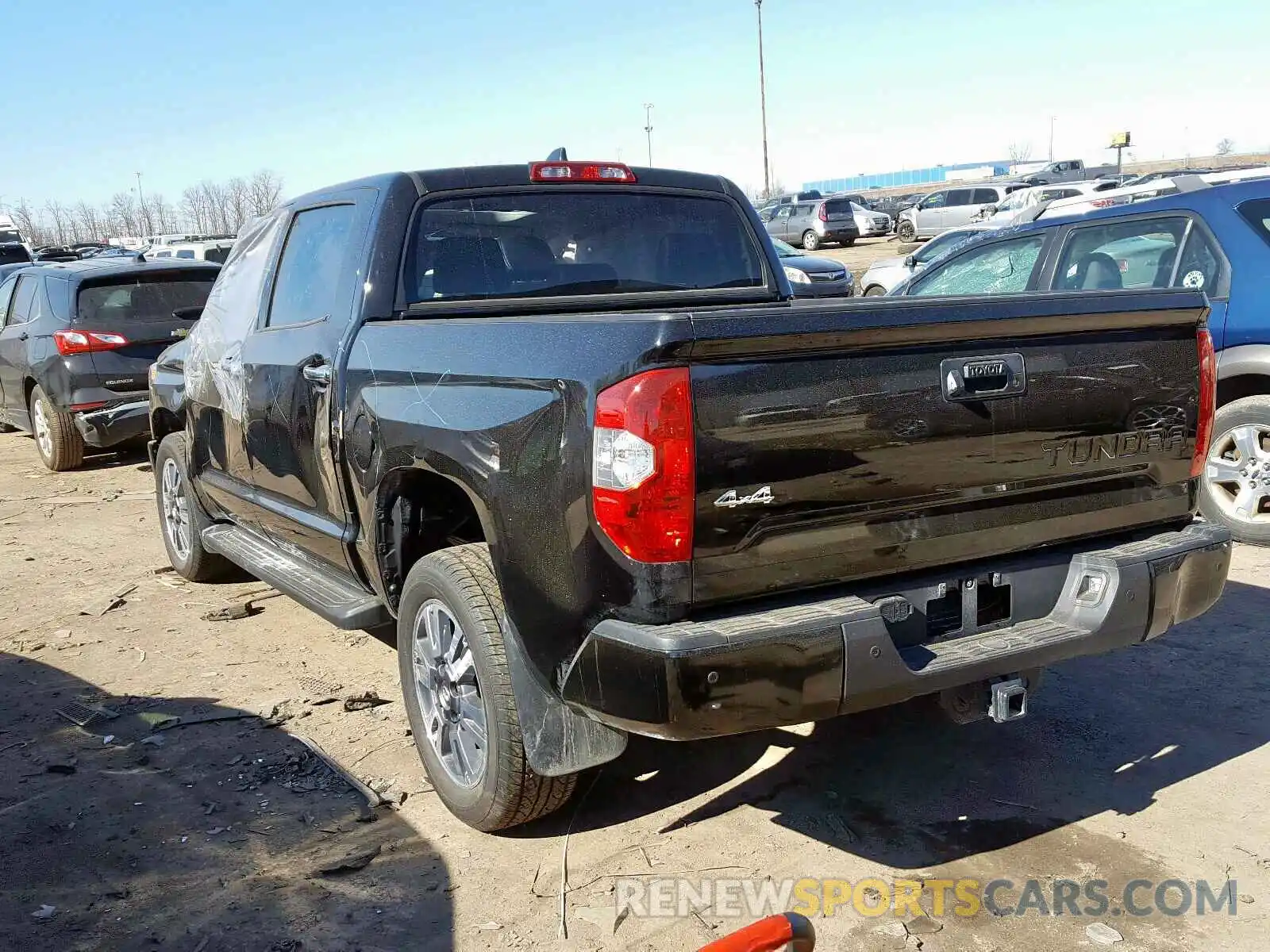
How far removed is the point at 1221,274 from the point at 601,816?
4.57 m

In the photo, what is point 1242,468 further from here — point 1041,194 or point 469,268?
point 1041,194

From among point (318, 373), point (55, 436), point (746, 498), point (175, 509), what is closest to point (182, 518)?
point (175, 509)

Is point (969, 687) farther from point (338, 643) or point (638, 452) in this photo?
point (338, 643)

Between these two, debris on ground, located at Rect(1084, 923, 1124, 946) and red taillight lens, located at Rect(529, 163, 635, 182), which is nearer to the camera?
debris on ground, located at Rect(1084, 923, 1124, 946)

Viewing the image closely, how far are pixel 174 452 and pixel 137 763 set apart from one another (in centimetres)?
245

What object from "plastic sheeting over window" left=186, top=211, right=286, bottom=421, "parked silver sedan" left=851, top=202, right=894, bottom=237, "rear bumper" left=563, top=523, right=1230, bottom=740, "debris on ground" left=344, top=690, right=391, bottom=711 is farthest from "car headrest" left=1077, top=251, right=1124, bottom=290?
"parked silver sedan" left=851, top=202, right=894, bottom=237

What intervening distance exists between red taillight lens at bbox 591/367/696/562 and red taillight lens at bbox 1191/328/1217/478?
68.4 inches

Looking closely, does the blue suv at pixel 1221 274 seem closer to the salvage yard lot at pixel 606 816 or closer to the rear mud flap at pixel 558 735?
the salvage yard lot at pixel 606 816

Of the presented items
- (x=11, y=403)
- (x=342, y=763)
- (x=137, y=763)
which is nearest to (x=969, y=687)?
(x=342, y=763)

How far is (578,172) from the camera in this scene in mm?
4703

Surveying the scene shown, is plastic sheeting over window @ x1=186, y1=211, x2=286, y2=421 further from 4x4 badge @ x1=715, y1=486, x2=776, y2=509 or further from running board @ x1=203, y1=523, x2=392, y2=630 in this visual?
4x4 badge @ x1=715, y1=486, x2=776, y2=509

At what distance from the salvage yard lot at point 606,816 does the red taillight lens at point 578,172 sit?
2215mm

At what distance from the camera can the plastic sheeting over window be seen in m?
5.12

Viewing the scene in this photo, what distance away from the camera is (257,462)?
195 inches
